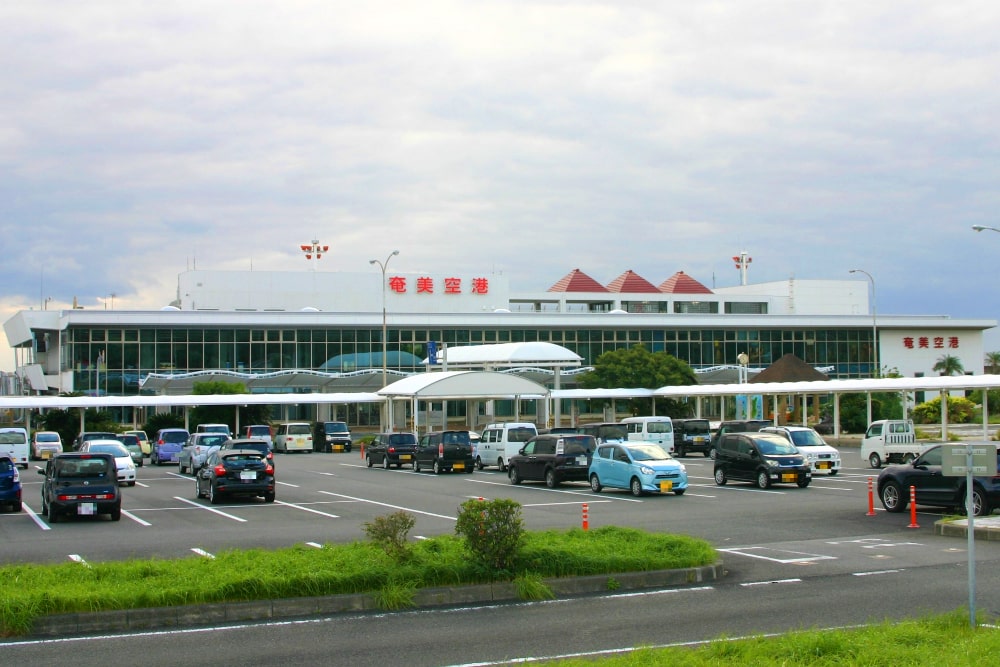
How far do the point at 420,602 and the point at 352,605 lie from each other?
2.70 ft

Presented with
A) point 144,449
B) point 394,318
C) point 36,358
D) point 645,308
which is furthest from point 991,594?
point 645,308

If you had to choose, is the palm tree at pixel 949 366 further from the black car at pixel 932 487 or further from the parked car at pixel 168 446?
the black car at pixel 932 487

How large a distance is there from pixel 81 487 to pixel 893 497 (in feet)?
58.4

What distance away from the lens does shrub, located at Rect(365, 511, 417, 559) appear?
1347 cm

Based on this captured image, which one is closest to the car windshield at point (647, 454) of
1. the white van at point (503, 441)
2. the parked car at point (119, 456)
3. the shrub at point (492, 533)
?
the white van at point (503, 441)

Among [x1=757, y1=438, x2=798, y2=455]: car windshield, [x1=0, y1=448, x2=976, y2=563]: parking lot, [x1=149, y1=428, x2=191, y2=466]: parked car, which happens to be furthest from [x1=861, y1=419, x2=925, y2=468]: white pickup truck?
[x1=149, y1=428, x2=191, y2=466]: parked car

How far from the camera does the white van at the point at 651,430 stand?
4462 centimetres

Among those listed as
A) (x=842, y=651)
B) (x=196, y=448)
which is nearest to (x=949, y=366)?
(x=196, y=448)

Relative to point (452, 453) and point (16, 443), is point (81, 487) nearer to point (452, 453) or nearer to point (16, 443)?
point (452, 453)

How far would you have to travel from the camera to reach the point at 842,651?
29.4ft

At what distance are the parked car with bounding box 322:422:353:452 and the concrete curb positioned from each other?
158 feet

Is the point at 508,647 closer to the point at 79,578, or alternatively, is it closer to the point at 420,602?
the point at 420,602

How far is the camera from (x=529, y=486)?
3269 cm

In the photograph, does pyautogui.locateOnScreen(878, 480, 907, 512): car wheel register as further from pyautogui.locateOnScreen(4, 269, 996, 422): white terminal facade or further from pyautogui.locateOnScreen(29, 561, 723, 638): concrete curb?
pyautogui.locateOnScreen(4, 269, 996, 422): white terminal facade
